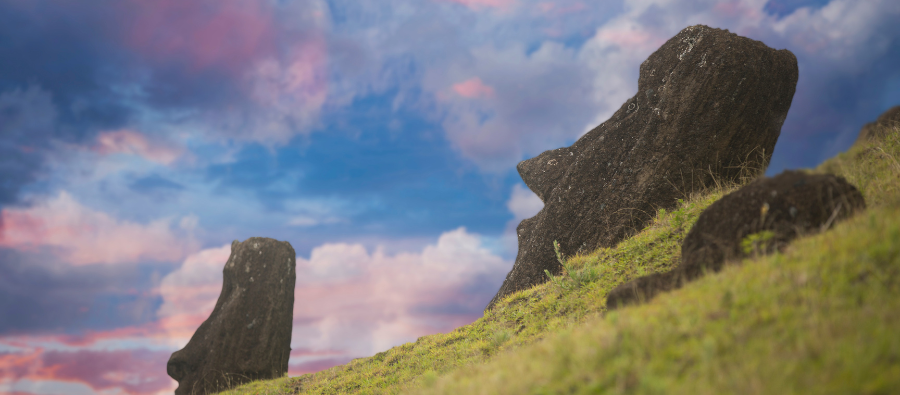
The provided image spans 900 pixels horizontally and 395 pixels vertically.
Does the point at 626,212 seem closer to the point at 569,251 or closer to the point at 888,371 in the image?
the point at 569,251

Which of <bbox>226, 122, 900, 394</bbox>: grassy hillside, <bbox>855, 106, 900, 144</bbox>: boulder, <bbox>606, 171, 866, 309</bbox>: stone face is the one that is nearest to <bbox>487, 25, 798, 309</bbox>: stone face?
<bbox>855, 106, 900, 144</bbox>: boulder

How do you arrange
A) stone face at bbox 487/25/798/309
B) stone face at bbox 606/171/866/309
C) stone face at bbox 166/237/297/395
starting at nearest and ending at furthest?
1. stone face at bbox 606/171/866/309
2. stone face at bbox 487/25/798/309
3. stone face at bbox 166/237/297/395

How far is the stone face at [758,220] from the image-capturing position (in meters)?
5.77

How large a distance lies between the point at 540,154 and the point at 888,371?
14720 mm

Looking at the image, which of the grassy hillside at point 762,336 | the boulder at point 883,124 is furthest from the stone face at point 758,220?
the boulder at point 883,124

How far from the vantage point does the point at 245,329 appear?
1733cm

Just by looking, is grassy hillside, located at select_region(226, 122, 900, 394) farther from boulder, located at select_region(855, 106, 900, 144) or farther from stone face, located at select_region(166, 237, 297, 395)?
stone face, located at select_region(166, 237, 297, 395)

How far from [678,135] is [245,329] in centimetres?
1564

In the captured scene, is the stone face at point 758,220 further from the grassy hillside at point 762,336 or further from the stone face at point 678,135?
the stone face at point 678,135

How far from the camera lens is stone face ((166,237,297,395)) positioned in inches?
666

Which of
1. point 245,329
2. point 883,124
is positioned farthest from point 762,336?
Result: point 245,329

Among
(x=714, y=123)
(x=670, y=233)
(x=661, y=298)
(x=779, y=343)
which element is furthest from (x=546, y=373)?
(x=714, y=123)

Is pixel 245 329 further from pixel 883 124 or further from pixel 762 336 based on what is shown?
pixel 883 124

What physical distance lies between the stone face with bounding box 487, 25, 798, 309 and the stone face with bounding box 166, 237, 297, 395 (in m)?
10.3
